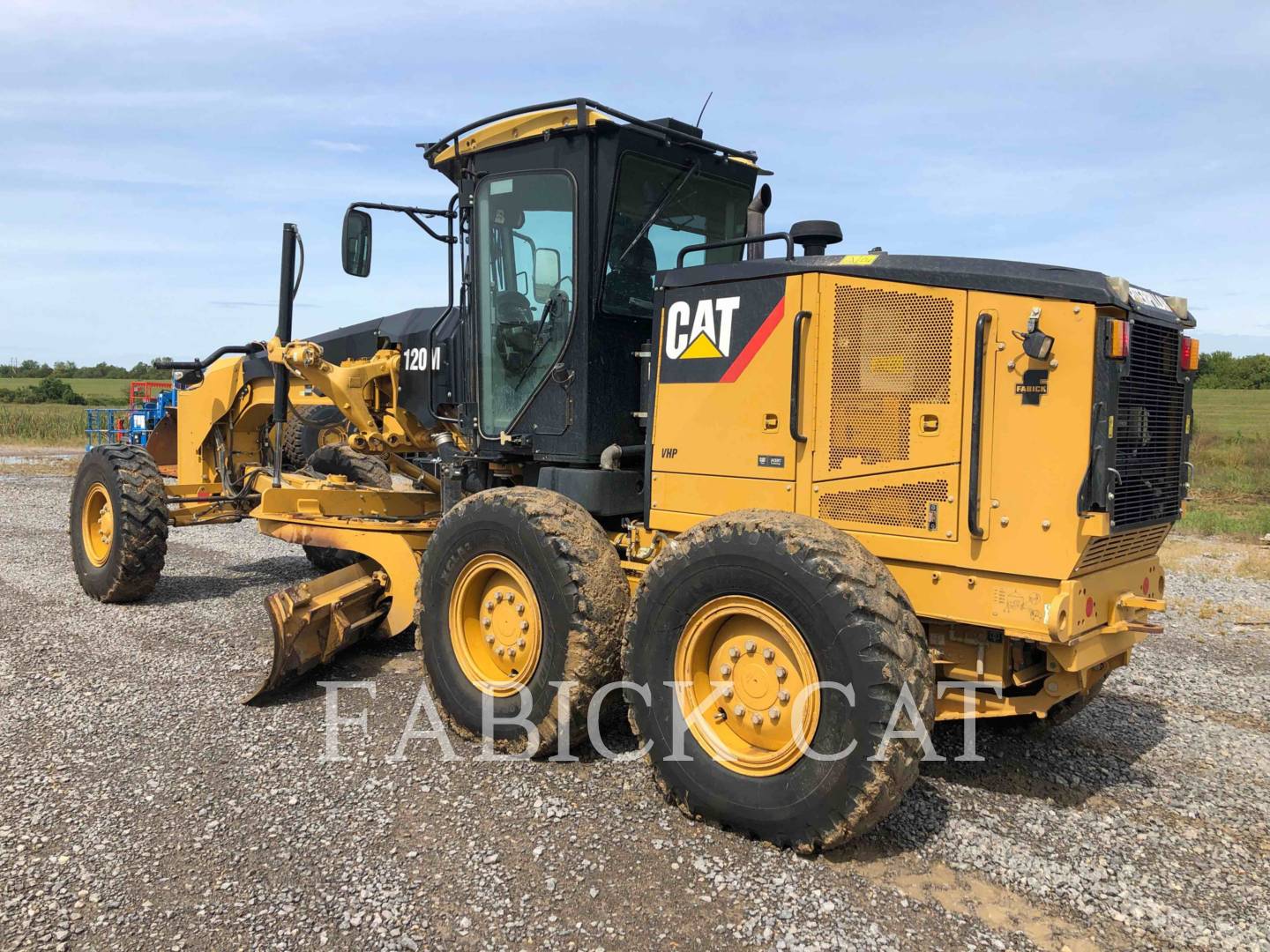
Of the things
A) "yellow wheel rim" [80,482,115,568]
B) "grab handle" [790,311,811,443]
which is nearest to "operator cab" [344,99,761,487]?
"grab handle" [790,311,811,443]

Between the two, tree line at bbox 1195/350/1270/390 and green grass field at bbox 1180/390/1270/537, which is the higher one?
tree line at bbox 1195/350/1270/390

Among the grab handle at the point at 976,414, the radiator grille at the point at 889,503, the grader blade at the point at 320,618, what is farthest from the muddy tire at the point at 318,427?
the grab handle at the point at 976,414

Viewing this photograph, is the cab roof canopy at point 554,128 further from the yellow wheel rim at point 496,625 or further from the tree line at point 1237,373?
the tree line at point 1237,373

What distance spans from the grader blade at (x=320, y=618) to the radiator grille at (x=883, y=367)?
133 inches

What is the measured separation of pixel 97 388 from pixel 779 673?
2764 inches

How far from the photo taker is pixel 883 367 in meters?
3.95

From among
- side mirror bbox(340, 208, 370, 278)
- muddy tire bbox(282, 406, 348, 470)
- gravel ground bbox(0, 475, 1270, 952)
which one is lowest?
gravel ground bbox(0, 475, 1270, 952)

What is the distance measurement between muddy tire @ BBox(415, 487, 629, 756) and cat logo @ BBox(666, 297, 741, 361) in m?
0.96

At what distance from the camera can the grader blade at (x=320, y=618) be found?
5.59 m

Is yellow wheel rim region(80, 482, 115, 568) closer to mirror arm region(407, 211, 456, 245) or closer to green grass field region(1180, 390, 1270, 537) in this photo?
mirror arm region(407, 211, 456, 245)

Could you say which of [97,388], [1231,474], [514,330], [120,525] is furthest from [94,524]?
[97,388]

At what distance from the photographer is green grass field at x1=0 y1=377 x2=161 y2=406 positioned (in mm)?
53906

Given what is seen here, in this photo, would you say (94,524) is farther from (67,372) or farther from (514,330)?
(67,372)

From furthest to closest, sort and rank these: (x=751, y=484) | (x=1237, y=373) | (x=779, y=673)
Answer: (x=1237, y=373), (x=751, y=484), (x=779, y=673)
